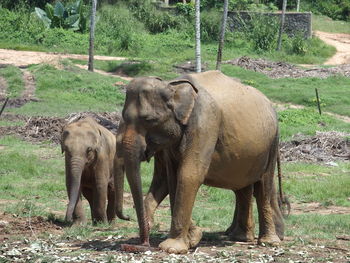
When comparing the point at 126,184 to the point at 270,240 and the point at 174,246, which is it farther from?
the point at 174,246

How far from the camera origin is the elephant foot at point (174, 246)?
9.48 metres

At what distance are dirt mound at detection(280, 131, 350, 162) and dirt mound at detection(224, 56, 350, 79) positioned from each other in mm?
13022

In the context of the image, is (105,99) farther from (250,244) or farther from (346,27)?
(346,27)

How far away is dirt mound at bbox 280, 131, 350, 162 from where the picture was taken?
2148 cm

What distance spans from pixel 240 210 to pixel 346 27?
44.0 m

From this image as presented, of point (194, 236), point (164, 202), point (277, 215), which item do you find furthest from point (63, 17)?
point (194, 236)

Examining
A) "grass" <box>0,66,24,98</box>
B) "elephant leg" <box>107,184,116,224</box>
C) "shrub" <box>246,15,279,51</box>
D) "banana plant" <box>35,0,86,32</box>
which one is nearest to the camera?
"elephant leg" <box>107,184,116,224</box>

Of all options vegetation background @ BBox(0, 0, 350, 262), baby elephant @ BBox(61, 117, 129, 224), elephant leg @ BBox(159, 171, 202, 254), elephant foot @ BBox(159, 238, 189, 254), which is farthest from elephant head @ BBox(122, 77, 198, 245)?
baby elephant @ BBox(61, 117, 129, 224)

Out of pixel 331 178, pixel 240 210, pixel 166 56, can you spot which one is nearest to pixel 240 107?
pixel 240 210

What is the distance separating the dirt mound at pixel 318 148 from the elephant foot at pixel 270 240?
10469 mm

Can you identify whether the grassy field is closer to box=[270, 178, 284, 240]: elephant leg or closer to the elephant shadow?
the elephant shadow

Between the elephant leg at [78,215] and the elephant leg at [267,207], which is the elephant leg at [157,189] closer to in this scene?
the elephant leg at [267,207]

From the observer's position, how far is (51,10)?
4197 cm

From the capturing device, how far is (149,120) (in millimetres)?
9305
